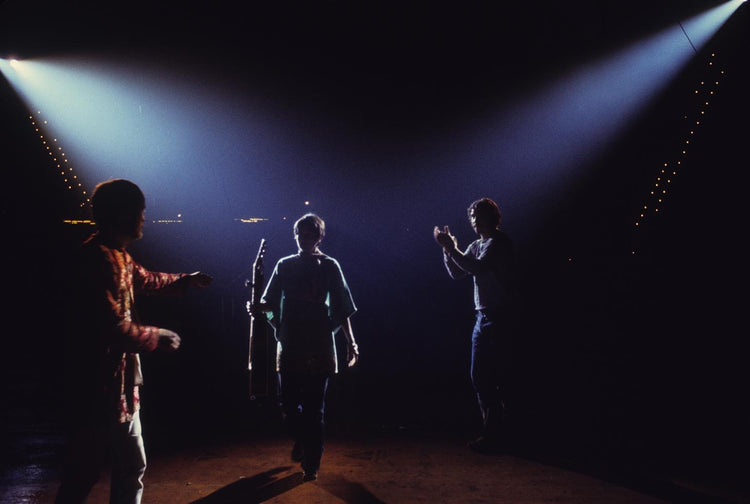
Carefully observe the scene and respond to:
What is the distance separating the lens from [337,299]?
307 centimetres

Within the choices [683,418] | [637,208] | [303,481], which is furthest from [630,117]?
[303,481]

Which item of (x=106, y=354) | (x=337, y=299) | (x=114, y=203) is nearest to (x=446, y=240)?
(x=337, y=299)

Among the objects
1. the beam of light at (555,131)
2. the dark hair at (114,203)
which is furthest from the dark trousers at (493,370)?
the beam of light at (555,131)

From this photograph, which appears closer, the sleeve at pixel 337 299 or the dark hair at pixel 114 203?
the dark hair at pixel 114 203

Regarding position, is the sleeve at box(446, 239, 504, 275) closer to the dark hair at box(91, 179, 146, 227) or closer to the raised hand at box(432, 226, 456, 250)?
the raised hand at box(432, 226, 456, 250)

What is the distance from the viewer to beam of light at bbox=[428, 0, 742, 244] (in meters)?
7.19

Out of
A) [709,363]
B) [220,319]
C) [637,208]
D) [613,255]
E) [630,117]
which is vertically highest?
[630,117]

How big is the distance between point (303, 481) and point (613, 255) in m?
5.47

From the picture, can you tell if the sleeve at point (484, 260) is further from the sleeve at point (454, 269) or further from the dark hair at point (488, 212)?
the sleeve at point (454, 269)

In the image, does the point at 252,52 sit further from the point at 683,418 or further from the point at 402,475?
the point at 683,418

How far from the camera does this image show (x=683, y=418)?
13.4ft

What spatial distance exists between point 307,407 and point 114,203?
1.75 m

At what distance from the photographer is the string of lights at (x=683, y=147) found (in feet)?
21.3

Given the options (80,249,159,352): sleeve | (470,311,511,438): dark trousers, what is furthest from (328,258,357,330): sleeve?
(80,249,159,352): sleeve
